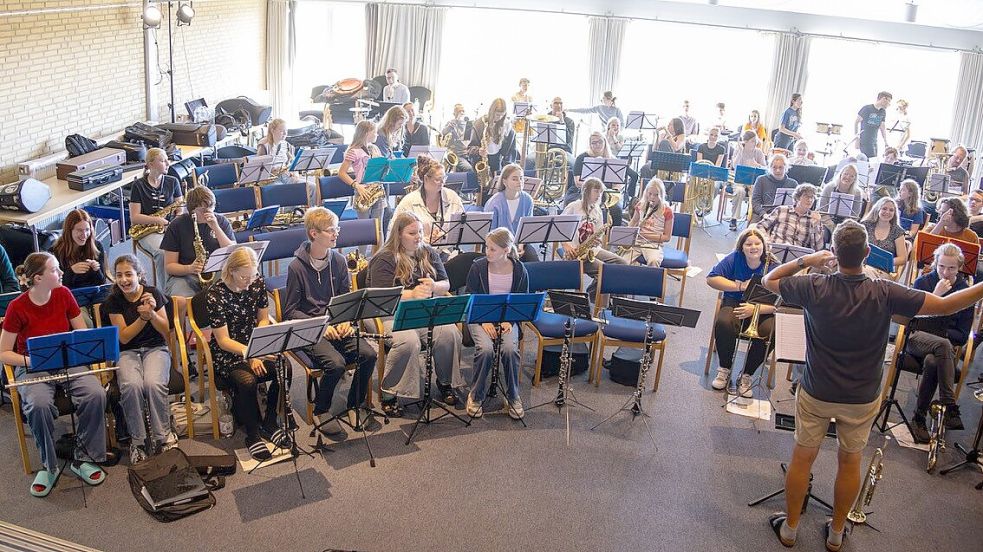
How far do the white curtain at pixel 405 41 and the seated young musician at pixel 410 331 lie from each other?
454 inches

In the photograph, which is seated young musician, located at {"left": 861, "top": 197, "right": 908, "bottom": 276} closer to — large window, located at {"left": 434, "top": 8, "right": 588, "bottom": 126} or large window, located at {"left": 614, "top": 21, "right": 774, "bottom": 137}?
large window, located at {"left": 614, "top": 21, "right": 774, "bottom": 137}

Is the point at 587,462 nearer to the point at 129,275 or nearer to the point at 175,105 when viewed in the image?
the point at 129,275

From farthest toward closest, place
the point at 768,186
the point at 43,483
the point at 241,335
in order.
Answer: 1. the point at 768,186
2. the point at 241,335
3. the point at 43,483

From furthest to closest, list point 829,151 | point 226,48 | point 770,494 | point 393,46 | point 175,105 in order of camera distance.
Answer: point 393,46
point 829,151
point 226,48
point 175,105
point 770,494

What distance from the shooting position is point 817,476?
17.9 feet

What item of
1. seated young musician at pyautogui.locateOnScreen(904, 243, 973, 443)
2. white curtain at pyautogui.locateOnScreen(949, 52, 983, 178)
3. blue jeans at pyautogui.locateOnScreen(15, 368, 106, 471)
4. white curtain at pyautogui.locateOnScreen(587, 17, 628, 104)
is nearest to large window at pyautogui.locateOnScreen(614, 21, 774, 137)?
white curtain at pyautogui.locateOnScreen(587, 17, 628, 104)

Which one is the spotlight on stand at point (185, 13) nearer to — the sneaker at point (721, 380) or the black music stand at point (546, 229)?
the black music stand at point (546, 229)

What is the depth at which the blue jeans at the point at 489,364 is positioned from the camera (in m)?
5.92

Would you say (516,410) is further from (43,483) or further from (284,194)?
(284,194)

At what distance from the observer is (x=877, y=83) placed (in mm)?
16953

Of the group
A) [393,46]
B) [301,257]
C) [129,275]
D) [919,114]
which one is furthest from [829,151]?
[129,275]

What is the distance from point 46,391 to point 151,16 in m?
7.28

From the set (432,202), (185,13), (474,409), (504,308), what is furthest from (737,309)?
(185,13)

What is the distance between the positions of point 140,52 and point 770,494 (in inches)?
390
